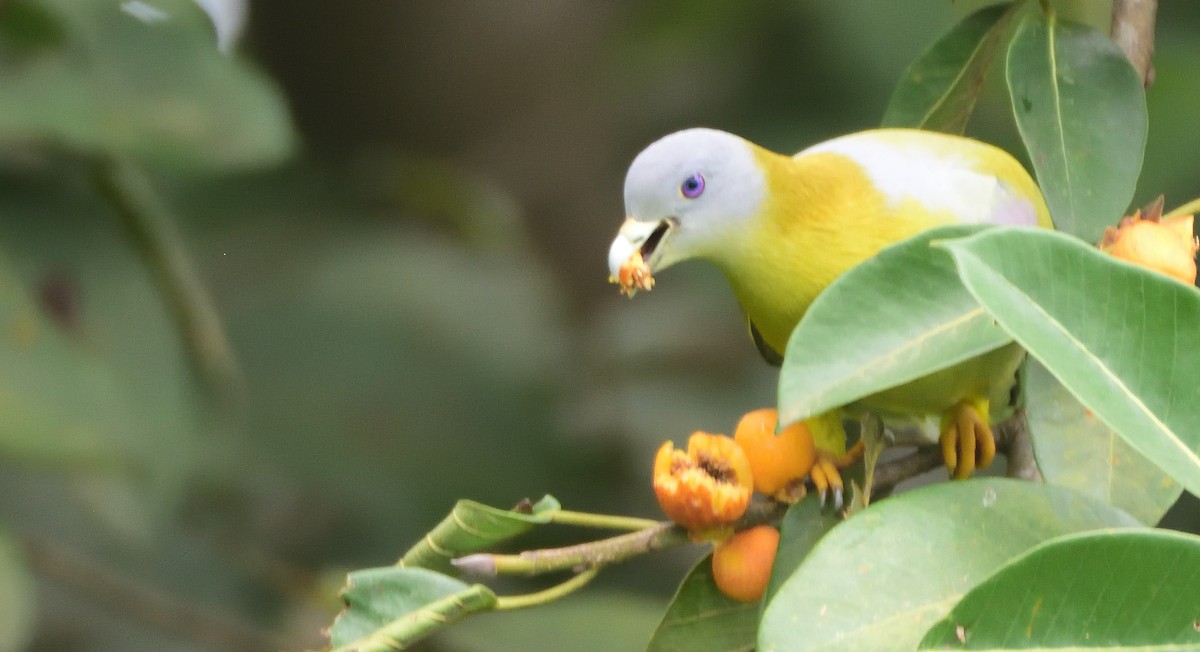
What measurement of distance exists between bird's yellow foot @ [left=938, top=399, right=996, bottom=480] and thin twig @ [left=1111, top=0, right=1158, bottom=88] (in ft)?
0.90

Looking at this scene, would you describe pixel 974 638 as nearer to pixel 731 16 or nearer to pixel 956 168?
pixel 956 168

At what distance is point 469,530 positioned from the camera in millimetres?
788

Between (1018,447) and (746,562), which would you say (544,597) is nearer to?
(746,562)

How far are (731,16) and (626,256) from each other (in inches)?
52.7

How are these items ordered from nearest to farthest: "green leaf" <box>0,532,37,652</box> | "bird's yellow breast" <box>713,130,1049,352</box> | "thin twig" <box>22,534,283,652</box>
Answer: "bird's yellow breast" <box>713,130,1049,352</box> < "green leaf" <box>0,532,37,652</box> < "thin twig" <box>22,534,283,652</box>

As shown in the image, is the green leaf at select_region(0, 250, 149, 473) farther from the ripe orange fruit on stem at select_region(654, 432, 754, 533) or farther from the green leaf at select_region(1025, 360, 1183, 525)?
the green leaf at select_region(1025, 360, 1183, 525)

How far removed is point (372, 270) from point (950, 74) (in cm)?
126

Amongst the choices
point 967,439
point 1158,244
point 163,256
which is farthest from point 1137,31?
point 163,256

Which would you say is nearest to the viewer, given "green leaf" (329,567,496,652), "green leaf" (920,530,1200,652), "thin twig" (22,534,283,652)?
"green leaf" (920,530,1200,652)

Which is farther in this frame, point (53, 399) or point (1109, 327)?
point (53, 399)

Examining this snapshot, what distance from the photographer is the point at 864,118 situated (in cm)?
198

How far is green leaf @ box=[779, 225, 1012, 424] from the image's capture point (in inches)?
25.0

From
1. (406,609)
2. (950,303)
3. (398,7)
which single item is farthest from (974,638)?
(398,7)

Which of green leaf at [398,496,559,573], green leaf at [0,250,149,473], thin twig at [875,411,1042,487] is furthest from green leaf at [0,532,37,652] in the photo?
thin twig at [875,411,1042,487]
